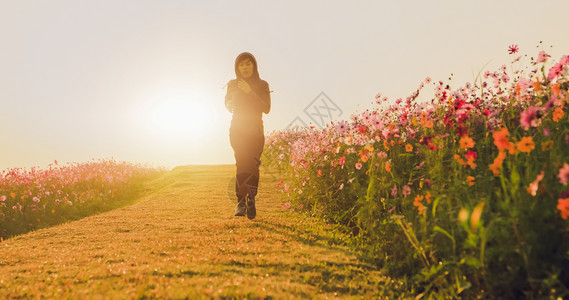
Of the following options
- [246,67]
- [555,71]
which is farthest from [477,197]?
[246,67]

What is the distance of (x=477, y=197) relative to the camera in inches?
114

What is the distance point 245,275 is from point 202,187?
29.0ft

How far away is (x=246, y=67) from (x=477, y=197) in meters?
4.69

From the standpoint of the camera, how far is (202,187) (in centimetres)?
1195

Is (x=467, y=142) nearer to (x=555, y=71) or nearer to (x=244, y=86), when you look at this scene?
(x=555, y=71)

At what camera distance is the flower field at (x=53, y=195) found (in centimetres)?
896

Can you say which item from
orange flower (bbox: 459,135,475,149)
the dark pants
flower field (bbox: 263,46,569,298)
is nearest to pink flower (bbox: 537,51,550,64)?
flower field (bbox: 263,46,569,298)

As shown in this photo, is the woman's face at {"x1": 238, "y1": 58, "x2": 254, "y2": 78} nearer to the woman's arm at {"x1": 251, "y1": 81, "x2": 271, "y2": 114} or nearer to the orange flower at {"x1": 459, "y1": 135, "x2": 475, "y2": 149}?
the woman's arm at {"x1": 251, "y1": 81, "x2": 271, "y2": 114}

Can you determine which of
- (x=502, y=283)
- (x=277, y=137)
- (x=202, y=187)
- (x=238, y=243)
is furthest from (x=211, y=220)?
(x=277, y=137)

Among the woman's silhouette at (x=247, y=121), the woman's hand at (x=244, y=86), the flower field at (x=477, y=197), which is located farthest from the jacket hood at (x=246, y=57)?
the flower field at (x=477, y=197)

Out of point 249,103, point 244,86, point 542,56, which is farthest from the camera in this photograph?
point 249,103

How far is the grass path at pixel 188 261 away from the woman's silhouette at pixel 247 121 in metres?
0.63

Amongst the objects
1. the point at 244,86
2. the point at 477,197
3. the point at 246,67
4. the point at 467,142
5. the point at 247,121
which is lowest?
the point at 477,197

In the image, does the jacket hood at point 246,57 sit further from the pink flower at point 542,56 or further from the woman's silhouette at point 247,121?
the pink flower at point 542,56
